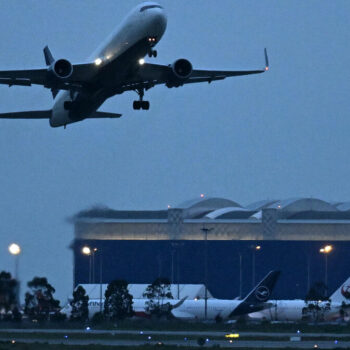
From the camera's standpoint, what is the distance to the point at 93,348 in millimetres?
63250

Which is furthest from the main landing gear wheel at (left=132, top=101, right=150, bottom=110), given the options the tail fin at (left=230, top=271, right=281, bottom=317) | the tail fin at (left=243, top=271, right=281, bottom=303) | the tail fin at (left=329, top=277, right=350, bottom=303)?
the tail fin at (left=329, top=277, right=350, bottom=303)

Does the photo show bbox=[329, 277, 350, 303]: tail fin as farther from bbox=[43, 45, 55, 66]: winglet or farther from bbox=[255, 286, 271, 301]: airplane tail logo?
bbox=[43, 45, 55, 66]: winglet

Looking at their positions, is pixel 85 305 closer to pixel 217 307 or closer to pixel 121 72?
pixel 217 307

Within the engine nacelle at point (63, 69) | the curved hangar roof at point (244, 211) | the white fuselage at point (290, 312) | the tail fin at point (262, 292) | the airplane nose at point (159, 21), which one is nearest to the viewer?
the airplane nose at point (159, 21)

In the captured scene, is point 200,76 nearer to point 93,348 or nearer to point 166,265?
point 93,348

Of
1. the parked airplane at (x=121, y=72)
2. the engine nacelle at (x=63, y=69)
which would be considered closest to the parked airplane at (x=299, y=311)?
the parked airplane at (x=121, y=72)

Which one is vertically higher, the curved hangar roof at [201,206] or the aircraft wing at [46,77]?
the curved hangar roof at [201,206]

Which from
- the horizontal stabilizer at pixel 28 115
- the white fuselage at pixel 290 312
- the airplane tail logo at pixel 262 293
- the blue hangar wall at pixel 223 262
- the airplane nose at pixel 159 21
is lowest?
the white fuselage at pixel 290 312

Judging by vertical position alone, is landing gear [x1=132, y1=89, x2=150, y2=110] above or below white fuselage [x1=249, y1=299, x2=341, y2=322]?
above

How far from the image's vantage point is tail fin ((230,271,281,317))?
110 m

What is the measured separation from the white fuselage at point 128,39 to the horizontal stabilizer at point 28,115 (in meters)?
8.32

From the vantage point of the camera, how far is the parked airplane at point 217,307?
110 metres

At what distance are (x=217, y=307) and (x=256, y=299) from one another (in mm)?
3905

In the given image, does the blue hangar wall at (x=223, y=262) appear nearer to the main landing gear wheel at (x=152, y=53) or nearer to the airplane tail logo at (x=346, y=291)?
the airplane tail logo at (x=346, y=291)
